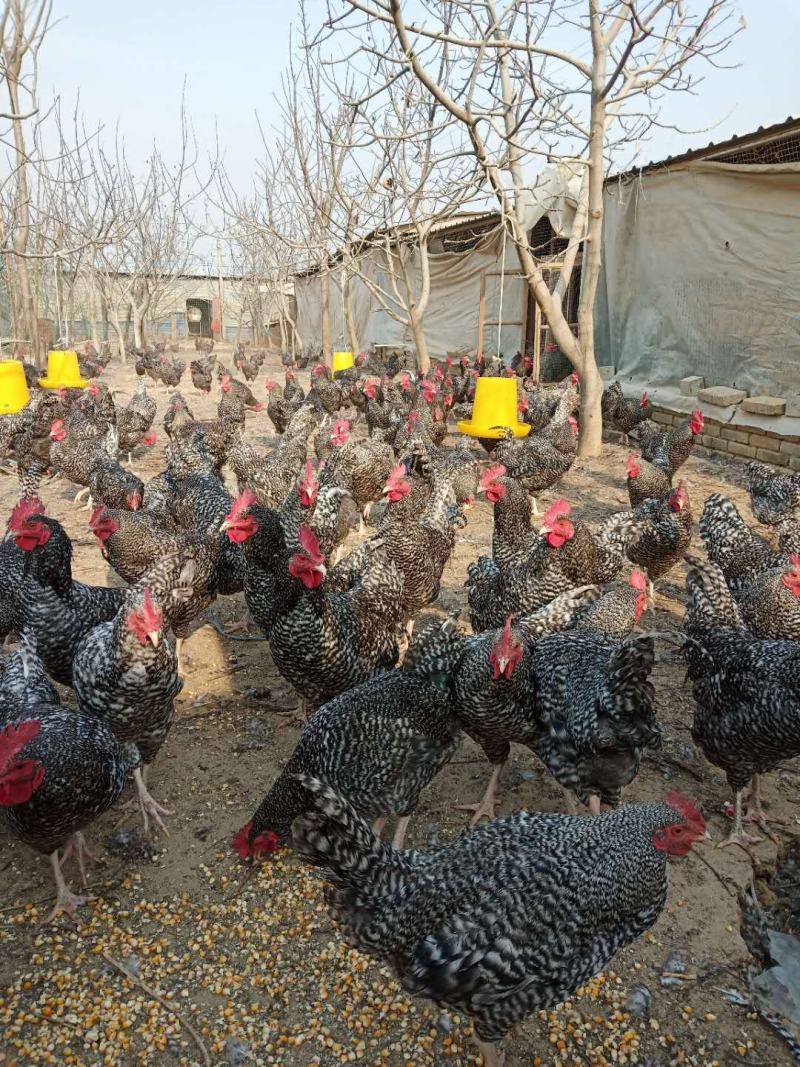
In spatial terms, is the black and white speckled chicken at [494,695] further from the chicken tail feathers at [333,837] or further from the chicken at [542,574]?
the chicken tail feathers at [333,837]

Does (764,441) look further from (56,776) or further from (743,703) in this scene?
(56,776)

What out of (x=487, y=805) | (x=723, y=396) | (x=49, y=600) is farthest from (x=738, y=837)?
(x=723, y=396)

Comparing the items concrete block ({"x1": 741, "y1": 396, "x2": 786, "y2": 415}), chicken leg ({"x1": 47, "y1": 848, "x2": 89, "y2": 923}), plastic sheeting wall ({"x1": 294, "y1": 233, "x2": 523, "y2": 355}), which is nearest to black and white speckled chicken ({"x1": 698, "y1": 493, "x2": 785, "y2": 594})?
chicken leg ({"x1": 47, "y1": 848, "x2": 89, "y2": 923})

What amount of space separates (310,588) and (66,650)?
1651 mm

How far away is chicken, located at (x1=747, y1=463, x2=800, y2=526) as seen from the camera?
694cm

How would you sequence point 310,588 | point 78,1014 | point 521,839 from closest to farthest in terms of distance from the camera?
point 521,839 → point 78,1014 → point 310,588

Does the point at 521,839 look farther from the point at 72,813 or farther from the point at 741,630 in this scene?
the point at 741,630

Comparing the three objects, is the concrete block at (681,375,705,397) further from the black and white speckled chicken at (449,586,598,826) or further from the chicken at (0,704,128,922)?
the chicken at (0,704,128,922)

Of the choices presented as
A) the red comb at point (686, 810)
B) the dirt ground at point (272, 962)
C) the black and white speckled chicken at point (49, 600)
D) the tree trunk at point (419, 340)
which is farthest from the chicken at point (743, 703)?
the tree trunk at point (419, 340)

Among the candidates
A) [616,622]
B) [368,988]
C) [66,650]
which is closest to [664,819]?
[368,988]

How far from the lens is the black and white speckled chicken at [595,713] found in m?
3.19

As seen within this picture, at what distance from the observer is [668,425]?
42.6ft

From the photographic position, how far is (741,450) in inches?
445

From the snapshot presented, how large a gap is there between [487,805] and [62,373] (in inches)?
611
